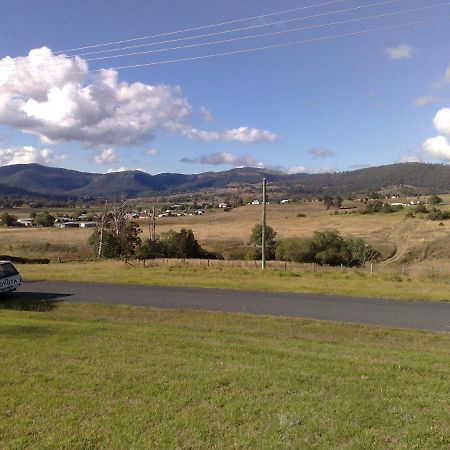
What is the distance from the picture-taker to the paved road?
1775 cm

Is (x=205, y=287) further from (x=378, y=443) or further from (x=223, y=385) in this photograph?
(x=378, y=443)

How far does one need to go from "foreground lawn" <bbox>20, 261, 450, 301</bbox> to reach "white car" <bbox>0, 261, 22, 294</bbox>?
766 cm

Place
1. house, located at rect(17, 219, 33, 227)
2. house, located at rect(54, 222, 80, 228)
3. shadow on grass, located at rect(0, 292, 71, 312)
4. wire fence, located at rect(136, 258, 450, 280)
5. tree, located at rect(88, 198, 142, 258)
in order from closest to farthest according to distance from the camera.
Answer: shadow on grass, located at rect(0, 292, 71, 312) < wire fence, located at rect(136, 258, 450, 280) < tree, located at rect(88, 198, 142, 258) < house, located at rect(54, 222, 80, 228) < house, located at rect(17, 219, 33, 227)

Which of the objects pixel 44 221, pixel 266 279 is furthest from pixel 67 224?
pixel 266 279

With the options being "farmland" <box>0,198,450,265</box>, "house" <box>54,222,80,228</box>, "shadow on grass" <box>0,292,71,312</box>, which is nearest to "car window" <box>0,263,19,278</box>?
"shadow on grass" <box>0,292,71,312</box>

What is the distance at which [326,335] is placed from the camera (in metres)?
14.5

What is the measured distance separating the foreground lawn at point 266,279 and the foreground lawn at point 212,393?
1474 cm

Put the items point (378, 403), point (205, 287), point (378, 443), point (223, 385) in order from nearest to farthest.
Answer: point (378, 443), point (378, 403), point (223, 385), point (205, 287)

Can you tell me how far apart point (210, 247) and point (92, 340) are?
65.9m

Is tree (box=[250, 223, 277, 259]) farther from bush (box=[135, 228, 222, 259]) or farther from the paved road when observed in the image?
the paved road

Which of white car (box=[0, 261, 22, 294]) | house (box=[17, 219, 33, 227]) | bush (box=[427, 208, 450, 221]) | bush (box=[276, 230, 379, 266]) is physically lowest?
bush (box=[276, 230, 379, 266])

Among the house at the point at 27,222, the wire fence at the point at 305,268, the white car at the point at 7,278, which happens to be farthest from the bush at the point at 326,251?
the house at the point at 27,222

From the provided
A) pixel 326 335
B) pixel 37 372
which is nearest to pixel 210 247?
pixel 326 335

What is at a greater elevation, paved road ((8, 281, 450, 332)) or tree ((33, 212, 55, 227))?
tree ((33, 212, 55, 227))
